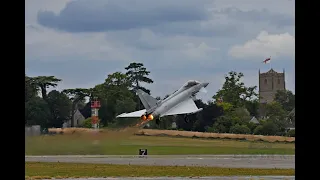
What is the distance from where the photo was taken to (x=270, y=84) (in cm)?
7619

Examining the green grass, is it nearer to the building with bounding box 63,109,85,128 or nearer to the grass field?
the grass field

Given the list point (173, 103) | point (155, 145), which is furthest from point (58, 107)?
point (173, 103)

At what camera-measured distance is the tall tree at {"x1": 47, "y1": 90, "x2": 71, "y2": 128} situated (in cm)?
3893

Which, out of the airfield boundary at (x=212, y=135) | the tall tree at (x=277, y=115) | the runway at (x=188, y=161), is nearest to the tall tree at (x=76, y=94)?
the airfield boundary at (x=212, y=135)

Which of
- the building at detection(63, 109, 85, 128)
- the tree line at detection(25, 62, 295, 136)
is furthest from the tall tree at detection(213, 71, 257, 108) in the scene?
the building at detection(63, 109, 85, 128)

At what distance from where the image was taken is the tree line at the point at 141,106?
4186 cm

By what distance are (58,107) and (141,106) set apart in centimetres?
1402

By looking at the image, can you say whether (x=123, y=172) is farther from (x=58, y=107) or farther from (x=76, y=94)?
(x=76, y=94)

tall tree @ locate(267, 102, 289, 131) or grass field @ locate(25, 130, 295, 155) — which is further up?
tall tree @ locate(267, 102, 289, 131)

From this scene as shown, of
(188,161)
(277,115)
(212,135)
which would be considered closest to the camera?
(188,161)

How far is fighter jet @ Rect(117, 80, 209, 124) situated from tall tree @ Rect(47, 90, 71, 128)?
5659 mm
